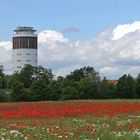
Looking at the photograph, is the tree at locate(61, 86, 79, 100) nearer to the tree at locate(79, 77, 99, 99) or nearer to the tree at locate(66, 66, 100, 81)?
the tree at locate(79, 77, 99, 99)

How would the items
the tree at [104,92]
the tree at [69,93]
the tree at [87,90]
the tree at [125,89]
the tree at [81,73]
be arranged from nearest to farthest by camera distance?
the tree at [69,93] → the tree at [87,90] → the tree at [104,92] → the tree at [125,89] → the tree at [81,73]

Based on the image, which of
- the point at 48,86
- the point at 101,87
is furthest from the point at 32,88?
the point at 101,87

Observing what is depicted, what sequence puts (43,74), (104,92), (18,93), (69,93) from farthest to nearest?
(43,74)
(104,92)
(18,93)
(69,93)

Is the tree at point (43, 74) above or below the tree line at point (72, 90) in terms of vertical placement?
above

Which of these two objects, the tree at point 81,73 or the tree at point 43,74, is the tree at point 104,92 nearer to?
the tree at point 43,74

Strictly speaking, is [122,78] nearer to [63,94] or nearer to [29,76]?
[63,94]

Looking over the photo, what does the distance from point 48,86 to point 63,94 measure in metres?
6.01

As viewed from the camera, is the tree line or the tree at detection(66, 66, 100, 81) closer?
the tree line

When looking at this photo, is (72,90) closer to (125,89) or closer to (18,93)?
(18,93)

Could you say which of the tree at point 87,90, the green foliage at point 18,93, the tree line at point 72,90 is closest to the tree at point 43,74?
the tree line at point 72,90

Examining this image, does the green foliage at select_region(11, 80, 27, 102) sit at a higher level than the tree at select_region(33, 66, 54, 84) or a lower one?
lower

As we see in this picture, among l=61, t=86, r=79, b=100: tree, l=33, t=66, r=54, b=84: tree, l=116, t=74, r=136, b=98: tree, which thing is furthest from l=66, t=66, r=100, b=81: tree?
l=61, t=86, r=79, b=100: tree

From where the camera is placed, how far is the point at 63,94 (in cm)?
10231

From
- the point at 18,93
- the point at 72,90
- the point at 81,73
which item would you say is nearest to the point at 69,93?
the point at 72,90
